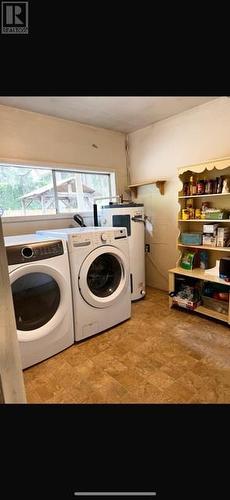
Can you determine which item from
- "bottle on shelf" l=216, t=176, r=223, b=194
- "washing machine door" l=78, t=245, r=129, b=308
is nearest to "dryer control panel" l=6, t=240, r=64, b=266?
"washing machine door" l=78, t=245, r=129, b=308

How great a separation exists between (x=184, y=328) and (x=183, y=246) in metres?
0.85

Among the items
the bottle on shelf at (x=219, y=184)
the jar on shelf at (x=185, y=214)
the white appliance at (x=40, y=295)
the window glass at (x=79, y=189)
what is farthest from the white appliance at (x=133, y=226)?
the white appliance at (x=40, y=295)

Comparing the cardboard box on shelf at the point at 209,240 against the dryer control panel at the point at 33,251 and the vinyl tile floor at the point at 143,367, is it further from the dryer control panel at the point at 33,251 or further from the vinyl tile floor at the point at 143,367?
the dryer control panel at the point at 33,251

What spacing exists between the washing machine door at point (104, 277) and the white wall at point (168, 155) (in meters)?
0.96

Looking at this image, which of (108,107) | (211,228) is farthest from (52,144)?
(211,228)

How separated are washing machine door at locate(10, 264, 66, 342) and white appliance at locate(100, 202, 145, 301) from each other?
41.6 inches

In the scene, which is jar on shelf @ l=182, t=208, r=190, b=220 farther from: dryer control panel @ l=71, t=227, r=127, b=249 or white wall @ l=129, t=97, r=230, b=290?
dryer control panel @ l=71, t=227, r=127, b=249

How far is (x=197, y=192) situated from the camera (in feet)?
7.45

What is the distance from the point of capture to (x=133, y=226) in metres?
2.54

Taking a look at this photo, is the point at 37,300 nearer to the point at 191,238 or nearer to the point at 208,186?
the point at 191,238

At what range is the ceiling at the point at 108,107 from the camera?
6.64 feet

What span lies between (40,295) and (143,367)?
36.0 inches
